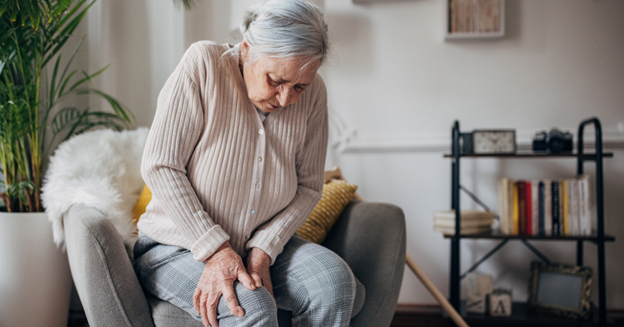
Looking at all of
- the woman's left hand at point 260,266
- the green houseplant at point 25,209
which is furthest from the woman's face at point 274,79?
the green houseplant at point 25,209

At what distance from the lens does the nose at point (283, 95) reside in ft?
3.18

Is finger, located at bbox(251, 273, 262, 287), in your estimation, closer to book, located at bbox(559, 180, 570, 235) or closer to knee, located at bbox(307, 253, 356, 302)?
knee, located at bbox(307, 253, 356, 302)

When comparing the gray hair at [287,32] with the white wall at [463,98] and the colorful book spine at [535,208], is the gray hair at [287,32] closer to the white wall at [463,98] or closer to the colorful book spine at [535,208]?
the white wall at [463,98]

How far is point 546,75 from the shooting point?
1.99 m

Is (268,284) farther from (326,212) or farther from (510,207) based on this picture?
(510,207)

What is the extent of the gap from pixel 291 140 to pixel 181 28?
47.9 inches

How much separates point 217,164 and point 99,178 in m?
0.52

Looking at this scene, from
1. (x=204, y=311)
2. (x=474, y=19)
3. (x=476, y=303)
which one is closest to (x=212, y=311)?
(x=204, y=311)

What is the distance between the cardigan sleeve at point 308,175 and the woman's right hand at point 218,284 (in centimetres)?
16

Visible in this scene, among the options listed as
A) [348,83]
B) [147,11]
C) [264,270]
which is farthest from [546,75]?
[147,11]

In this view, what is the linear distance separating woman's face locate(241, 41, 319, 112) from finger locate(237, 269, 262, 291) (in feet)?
1.33

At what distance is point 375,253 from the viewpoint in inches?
47.6

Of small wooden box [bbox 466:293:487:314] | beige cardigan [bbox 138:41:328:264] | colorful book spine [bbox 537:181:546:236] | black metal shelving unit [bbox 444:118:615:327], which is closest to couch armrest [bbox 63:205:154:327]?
beige cardigan [bbox 138:41:328:264]

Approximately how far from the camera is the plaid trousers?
2.79ft
